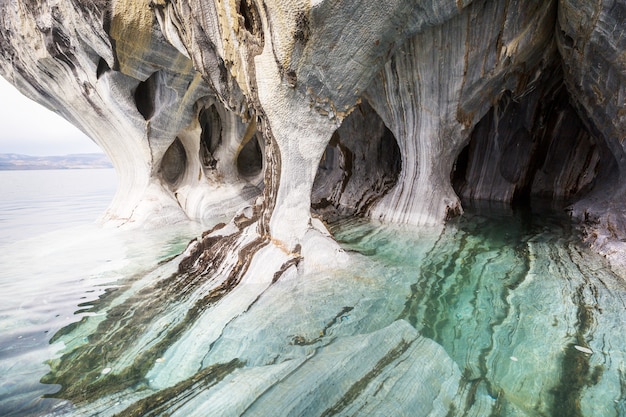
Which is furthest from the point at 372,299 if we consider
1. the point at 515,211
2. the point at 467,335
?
the point at 515,211

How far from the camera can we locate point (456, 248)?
162 inches

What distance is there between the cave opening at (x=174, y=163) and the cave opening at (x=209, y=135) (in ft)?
1.70

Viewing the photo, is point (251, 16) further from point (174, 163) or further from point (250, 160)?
point (250, 160)

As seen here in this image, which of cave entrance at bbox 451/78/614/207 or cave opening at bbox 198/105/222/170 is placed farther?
Result: cave opening at bbox 198/105/222/170

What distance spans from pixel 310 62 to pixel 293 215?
1.52 metres

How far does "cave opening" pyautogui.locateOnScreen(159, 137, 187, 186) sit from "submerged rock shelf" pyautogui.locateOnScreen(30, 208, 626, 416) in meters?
5.15

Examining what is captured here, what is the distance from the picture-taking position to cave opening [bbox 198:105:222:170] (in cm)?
811

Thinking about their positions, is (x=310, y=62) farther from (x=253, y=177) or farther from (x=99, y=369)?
(x=253, y=177)

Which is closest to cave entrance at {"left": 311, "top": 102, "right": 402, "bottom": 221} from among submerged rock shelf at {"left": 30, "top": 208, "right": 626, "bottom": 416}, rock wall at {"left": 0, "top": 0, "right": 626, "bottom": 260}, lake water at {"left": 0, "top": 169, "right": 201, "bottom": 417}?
rock wall at {"left": 0, "top": 0, "right": 626, "bottom": 260}

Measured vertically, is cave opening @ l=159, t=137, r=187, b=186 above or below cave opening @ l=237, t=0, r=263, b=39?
below

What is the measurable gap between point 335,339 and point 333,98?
8.09 feet

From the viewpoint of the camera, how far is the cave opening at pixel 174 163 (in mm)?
8070

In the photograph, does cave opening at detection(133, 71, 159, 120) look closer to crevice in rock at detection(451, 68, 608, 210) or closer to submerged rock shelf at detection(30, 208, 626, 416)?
submerged rock shelf at detection(30, 208, 626, 416)

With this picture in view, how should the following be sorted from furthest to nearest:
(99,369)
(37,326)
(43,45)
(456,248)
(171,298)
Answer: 1. (43,45)
2. (456,248)
3. (171,298)
4. (37,326)
5. (99,369)
